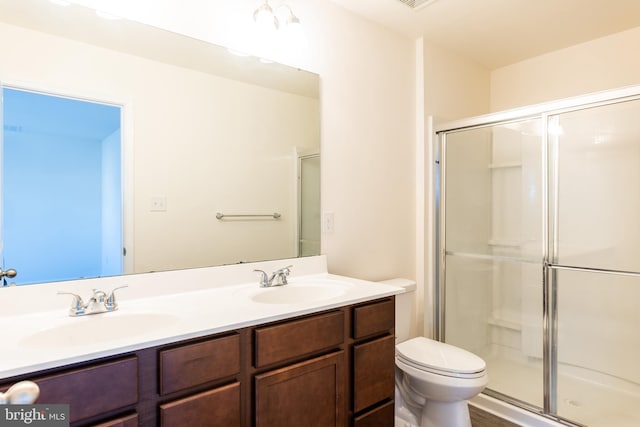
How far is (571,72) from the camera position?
106 inches

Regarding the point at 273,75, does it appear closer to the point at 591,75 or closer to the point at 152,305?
the point at 152,305

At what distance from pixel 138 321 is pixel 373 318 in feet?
2.85

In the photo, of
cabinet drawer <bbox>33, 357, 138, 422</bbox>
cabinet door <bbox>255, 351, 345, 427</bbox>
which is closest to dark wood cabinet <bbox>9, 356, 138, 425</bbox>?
cabinet drawer <bbox>33, 357, 138, 422</bbox>

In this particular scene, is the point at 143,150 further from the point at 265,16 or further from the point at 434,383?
the point at 434,383

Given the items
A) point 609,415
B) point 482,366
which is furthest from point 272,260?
point 609,415

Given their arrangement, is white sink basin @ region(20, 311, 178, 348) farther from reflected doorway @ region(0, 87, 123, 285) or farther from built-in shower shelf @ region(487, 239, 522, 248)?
built-in shower shelf @ region(487, 239, 522, 248)

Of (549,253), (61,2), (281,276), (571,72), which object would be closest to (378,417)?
(281,276)

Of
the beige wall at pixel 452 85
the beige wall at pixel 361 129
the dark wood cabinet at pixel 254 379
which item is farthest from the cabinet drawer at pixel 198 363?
the beige wall at pixel 452 85

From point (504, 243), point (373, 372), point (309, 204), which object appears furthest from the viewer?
point (504, 243)

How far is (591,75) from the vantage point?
2590 millimetres

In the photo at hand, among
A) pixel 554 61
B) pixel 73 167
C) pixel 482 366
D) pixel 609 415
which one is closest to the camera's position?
pixel 73 167

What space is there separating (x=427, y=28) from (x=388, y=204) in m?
1.13

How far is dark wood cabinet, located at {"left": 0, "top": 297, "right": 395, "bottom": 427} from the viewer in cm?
90

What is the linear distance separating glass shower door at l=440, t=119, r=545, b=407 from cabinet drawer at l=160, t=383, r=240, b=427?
1.81 metres
